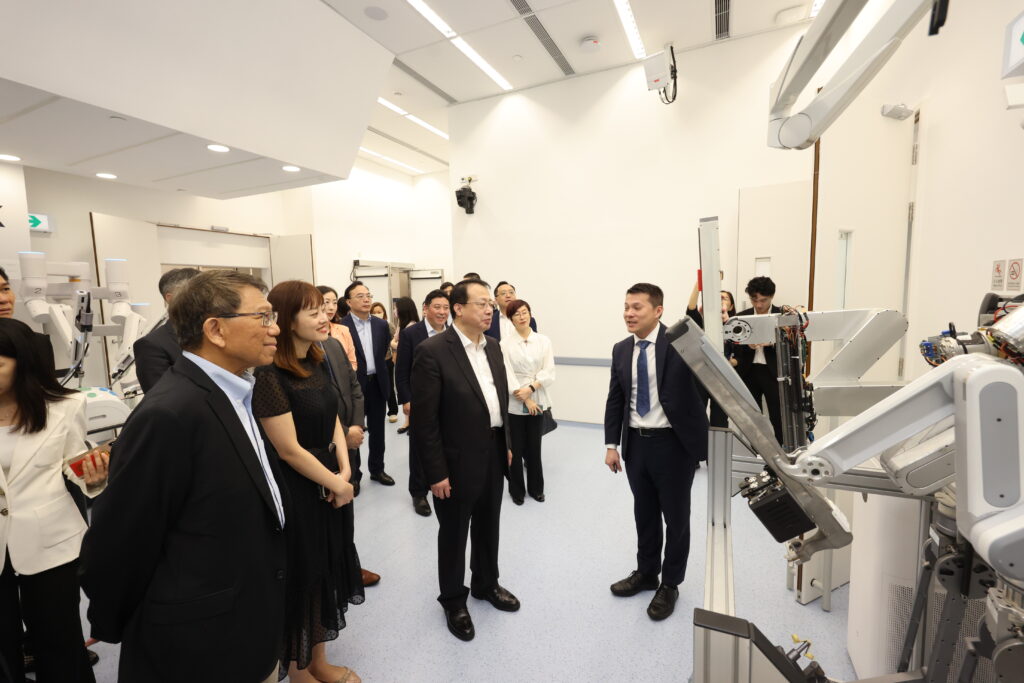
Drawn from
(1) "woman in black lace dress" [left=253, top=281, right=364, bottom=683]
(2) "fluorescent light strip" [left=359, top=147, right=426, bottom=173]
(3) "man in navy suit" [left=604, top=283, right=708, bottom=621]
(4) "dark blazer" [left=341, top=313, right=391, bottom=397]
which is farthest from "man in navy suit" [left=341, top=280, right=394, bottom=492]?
(2) "fluorescent light strip" [left=359, top=147, right=426, bottom=173]

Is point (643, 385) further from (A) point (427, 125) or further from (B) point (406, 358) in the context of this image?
(A) point (427, 125)

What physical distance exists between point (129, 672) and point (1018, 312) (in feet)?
6.63

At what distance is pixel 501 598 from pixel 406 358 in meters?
1.90

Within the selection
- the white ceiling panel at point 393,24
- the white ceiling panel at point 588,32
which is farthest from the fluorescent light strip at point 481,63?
the white ceiling panel at point 588,32

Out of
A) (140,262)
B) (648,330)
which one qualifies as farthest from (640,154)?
(140,262)

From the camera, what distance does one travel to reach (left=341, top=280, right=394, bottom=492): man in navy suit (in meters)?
3.88

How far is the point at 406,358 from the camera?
3.60 meters

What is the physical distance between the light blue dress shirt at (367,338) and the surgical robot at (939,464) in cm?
319

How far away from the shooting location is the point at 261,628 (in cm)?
121

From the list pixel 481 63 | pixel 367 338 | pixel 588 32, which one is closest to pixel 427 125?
pixel 481 63

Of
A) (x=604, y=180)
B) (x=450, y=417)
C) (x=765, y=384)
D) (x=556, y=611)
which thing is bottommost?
(x=556, y=611)

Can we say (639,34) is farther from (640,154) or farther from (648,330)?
(648,330)

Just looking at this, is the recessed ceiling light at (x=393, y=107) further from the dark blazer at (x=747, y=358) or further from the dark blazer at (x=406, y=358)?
the dark blazer at (x=747, y=358)

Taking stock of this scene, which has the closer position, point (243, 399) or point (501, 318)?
point (243, 399)
